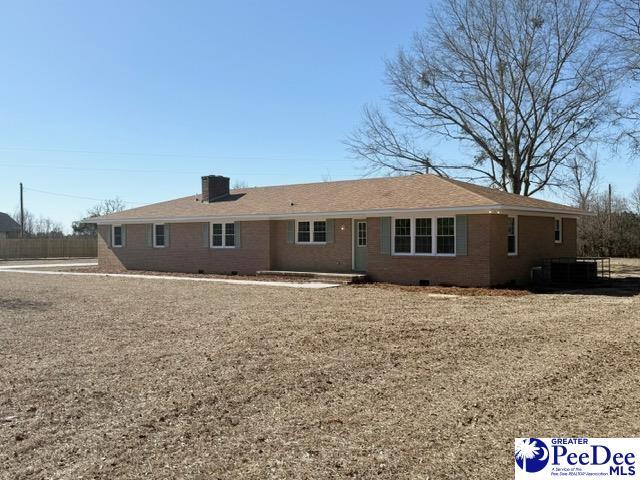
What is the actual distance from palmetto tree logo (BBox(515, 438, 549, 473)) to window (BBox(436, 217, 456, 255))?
14042mm

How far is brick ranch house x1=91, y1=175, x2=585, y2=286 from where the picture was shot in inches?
724

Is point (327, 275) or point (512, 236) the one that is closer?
point (512, 236)

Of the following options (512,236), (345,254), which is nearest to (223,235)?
(345,254)

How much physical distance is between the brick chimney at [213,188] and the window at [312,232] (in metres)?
6.88

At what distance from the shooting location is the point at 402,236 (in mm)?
19734

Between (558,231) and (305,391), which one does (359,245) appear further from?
(305,391)

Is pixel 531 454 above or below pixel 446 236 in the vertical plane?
below

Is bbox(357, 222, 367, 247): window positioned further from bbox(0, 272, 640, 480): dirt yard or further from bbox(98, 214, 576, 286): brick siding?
bbox(0, 272, 640, 480): dirt yard

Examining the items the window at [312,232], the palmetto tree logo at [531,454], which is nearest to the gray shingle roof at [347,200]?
the window at [312,232]

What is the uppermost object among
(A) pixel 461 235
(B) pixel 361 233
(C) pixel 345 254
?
(B) pixel 361 233

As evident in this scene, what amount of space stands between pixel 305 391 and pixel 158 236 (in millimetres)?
22437

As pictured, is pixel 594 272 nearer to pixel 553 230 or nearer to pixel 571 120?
pixel 553 230

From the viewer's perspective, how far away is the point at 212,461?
453 cm

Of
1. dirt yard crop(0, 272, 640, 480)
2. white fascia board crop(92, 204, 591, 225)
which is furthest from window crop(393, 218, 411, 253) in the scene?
dirt yard crop(0, 272, 640, 480)
